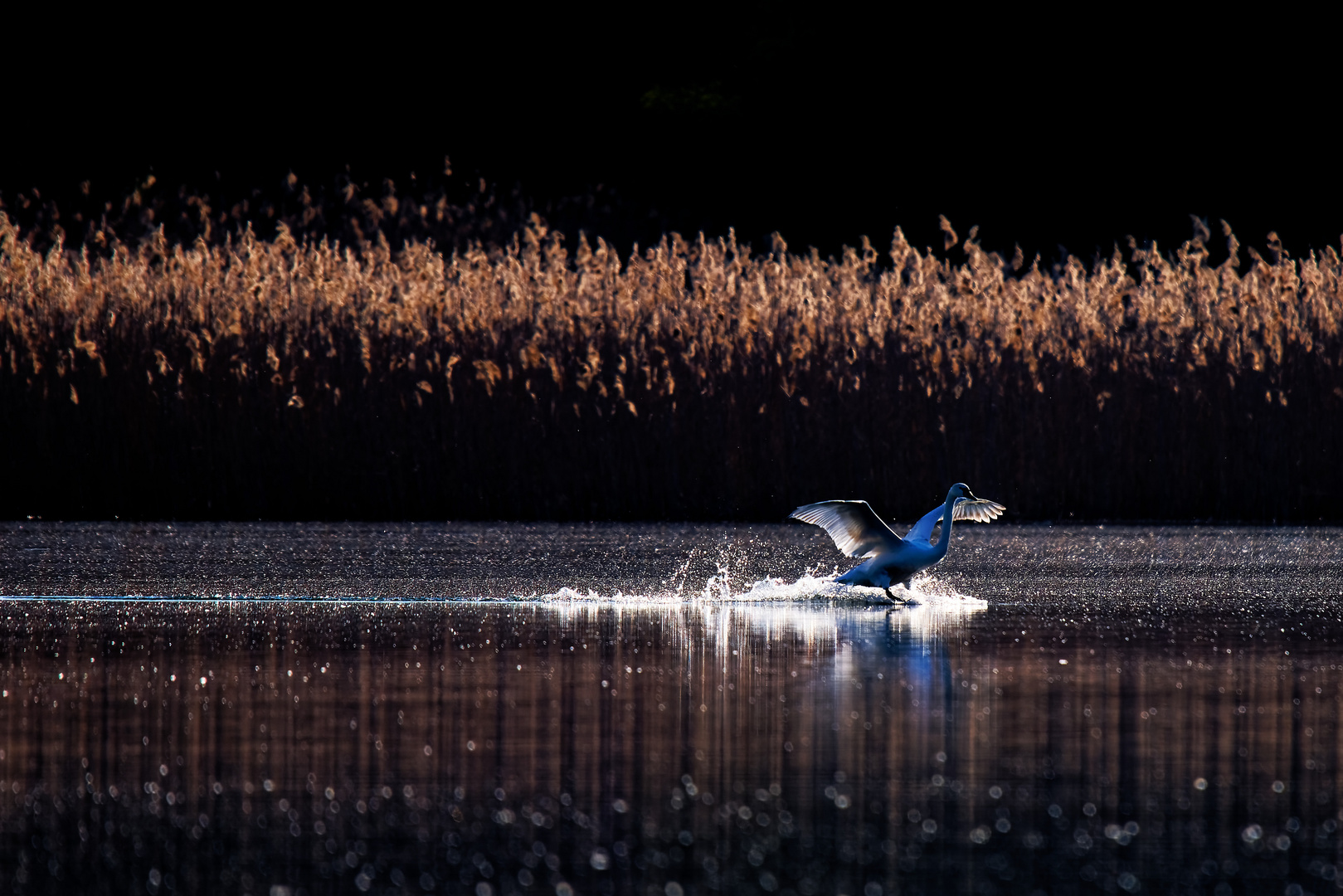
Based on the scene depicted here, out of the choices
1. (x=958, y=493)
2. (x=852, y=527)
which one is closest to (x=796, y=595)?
(x=852, y=527)

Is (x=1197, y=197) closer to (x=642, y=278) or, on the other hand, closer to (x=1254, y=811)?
(x=642, y=278)

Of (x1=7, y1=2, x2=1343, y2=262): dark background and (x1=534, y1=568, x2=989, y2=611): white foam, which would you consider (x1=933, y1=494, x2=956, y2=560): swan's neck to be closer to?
(x1=534, y1=568, x2=989, y2=611): white foam

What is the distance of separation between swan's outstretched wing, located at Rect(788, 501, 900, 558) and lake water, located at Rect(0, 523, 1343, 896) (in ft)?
0.93

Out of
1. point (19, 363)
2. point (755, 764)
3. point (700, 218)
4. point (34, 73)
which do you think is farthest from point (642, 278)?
point (34, 73)

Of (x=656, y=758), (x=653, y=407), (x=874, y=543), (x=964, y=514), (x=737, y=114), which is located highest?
(x=737, y=114)

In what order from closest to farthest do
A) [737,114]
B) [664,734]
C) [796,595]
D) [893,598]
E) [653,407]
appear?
1. [664,734]
2. [893,598]
3. [796,595]
4. [653,407]
5. [737,114]

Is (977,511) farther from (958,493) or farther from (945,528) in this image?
(945,528)

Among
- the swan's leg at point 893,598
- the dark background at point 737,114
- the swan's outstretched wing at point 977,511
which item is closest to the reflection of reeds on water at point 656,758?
the swan's leg at point 893,598

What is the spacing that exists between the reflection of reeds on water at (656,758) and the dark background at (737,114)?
23.5 meters

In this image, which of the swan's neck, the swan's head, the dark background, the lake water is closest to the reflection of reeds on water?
the lake water

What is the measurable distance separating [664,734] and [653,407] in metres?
10.1

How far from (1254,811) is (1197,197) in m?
27.0

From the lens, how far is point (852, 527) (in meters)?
10.3

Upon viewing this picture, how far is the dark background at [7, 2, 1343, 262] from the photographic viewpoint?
30.9 m
